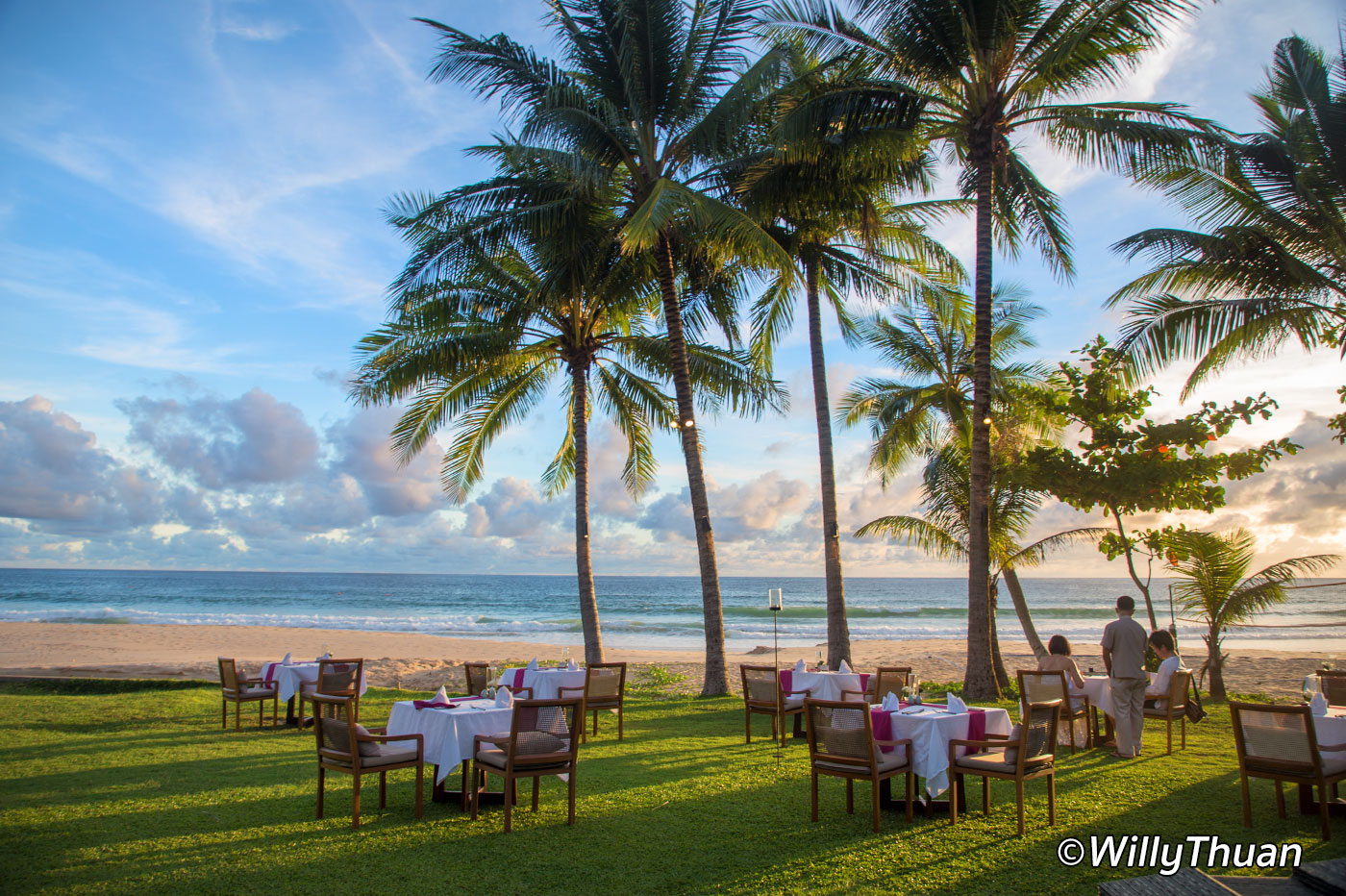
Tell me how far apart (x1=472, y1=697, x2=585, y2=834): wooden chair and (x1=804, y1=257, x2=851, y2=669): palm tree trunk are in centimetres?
637

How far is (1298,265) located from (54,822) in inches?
508

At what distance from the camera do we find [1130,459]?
10.2 m

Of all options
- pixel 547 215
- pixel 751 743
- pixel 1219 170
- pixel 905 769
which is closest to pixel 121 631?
pixel 547 215

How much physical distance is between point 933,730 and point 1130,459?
22.4 feet

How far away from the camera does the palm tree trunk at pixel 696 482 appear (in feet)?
38.0

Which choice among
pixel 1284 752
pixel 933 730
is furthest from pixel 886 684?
pixel 1284 752

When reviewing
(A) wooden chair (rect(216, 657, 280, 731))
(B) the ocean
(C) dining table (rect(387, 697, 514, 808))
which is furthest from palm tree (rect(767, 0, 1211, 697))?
(B) the ocean

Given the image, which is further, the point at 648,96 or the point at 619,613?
the point at 619,613

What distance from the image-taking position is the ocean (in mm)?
32812

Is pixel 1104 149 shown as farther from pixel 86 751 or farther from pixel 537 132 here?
pixel 86 751

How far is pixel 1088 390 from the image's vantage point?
10.7m

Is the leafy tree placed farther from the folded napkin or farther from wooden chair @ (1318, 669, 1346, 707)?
the folded napkin

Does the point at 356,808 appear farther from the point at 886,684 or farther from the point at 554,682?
the point at 886,684

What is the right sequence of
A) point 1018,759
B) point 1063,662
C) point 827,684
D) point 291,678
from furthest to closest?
point 291,678 → point 827,684 → point 1063,662 → point 1018,759
